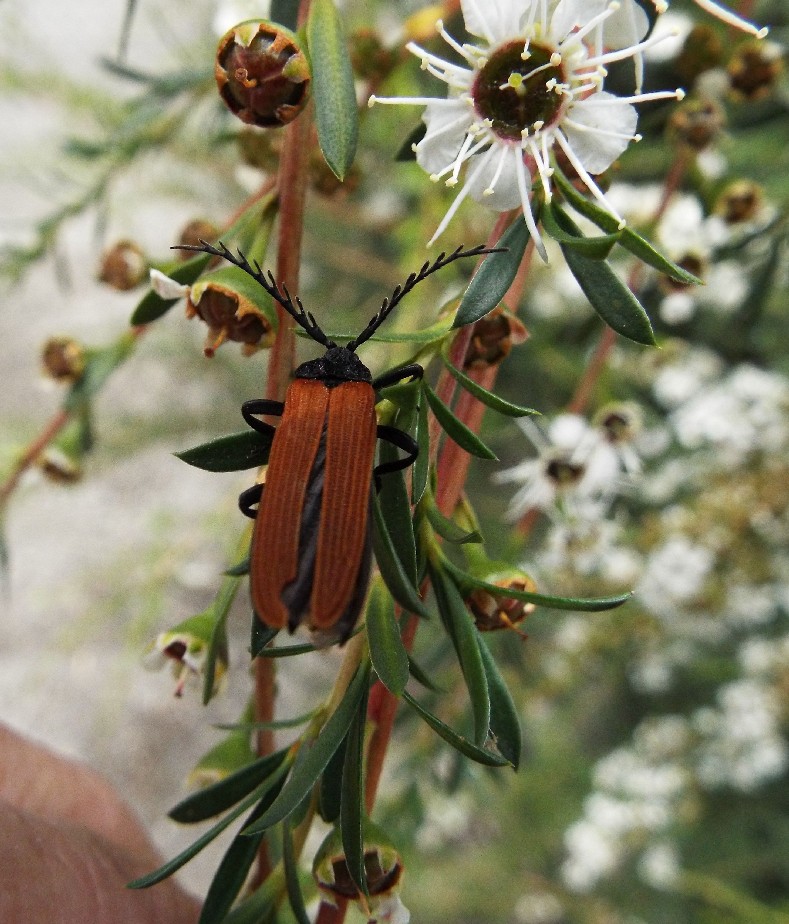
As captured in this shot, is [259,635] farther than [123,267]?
No

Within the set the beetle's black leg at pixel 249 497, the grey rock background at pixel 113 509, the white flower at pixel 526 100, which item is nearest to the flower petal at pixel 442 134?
the white flower at pixel 526 100

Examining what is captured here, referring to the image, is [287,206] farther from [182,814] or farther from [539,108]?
[182,814]

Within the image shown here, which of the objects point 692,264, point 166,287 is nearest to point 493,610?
point 166,287

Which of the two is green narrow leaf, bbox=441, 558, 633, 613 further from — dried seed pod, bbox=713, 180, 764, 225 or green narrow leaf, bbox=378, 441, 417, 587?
dried seed pod, bbox=713, 180, 764, 225

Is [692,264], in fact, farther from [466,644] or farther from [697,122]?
[466,644]

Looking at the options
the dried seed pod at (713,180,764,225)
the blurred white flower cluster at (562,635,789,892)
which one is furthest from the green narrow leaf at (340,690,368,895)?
the blurred white flower cluster at (562,635,789,892)

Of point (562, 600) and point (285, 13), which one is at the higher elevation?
point (285, 13)

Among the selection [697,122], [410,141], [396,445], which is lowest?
[396,445]
